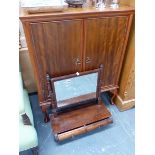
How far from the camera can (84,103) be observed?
1734 millimetres

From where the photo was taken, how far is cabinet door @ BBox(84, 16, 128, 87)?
133 centimetres

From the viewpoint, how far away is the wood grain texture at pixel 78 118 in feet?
5.08

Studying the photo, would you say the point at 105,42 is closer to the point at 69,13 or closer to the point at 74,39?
the point at 74,39

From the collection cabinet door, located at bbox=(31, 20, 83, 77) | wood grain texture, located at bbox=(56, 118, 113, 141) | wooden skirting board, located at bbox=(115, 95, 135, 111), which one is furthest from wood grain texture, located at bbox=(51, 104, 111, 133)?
cabinet door, located at bbox=(31, 20, 83, 77)

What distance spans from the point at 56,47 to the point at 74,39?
0.16 m

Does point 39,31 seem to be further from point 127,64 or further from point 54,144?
point 54,144

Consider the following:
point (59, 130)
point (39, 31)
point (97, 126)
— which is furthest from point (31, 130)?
point (39, 31)

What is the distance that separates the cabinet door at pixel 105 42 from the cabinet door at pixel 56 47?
8cm

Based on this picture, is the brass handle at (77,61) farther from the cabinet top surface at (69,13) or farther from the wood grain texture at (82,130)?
the wood grain texture at (82,130)

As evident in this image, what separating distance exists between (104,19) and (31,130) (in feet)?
3.46

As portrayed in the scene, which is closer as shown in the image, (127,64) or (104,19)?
(104,19)
